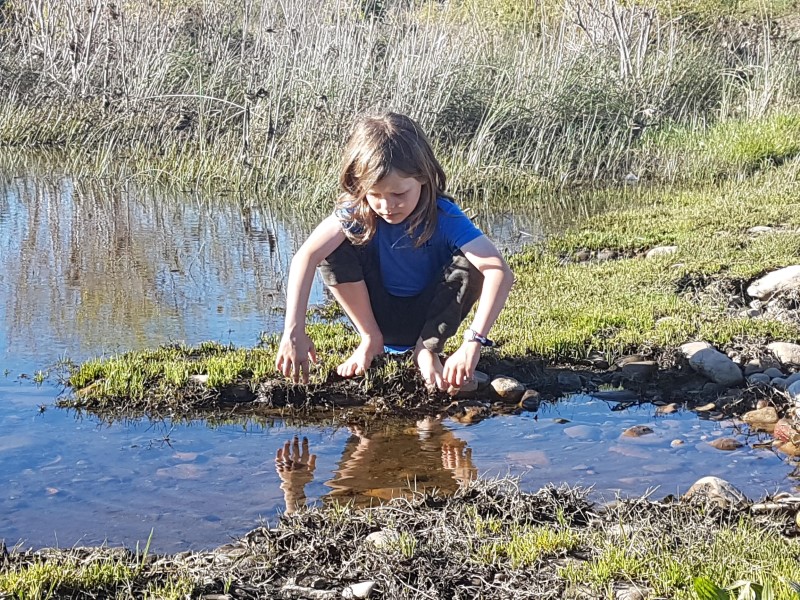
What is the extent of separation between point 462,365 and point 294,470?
2.44 ft

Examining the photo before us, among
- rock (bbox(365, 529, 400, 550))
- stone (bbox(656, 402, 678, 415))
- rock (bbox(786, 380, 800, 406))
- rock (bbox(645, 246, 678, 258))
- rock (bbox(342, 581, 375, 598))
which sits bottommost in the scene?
rock (bbox(645, 246, 678, 258))

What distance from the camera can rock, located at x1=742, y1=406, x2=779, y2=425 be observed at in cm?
418

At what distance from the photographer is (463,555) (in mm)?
2803

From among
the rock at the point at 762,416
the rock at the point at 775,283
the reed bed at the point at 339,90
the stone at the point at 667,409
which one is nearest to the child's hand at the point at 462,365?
the stone at the point at 667,409

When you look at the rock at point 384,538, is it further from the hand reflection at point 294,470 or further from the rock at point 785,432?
the rock at point 785,432

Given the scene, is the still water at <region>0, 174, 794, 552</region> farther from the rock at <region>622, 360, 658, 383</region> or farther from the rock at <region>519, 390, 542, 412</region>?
the rock at <region>622, 360, 658, 383</region>

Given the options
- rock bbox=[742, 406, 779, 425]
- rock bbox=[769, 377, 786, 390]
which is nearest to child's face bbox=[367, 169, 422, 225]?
→ rock bbox=[742, 406, 779, 425]

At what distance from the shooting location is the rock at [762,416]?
4.18 m

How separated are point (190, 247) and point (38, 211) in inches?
78.2

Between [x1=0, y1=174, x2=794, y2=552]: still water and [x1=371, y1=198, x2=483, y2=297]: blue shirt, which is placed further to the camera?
[x1=371, y1=198, x2=483, y2=297]: blue shirt

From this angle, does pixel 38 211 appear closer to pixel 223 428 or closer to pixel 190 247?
pixel 190 247

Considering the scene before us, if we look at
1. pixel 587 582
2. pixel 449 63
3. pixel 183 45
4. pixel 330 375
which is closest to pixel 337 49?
pixel 449 63

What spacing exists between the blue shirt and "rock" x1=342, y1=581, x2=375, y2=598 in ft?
6.16

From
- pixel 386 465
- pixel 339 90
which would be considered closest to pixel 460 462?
pixel 386 465
